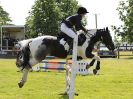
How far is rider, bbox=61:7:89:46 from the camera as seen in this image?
1062cm

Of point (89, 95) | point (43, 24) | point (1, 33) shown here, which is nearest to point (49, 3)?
point (43, 24)

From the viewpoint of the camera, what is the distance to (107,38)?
11.1 m

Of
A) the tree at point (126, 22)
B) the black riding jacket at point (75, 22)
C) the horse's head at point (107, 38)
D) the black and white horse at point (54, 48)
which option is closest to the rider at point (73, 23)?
the black riding jacket at point (75, 22)

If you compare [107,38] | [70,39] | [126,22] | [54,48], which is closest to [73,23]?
[70,39]

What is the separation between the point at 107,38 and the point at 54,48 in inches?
55.5

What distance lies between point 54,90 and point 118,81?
4.44 meters

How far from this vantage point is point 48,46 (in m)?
11.2

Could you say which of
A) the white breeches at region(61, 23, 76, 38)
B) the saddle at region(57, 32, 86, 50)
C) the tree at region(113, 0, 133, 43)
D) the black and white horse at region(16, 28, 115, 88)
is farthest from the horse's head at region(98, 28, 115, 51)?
the tree at region(113, 0, 133, 43)

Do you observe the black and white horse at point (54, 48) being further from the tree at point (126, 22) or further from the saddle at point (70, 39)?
the tree at point (126, 22)

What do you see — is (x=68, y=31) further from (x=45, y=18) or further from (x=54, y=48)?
(x=45, y=18)

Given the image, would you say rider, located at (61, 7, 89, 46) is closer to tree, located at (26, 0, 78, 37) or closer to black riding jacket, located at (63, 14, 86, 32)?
black riding jacket, located at (63, 14, 86, 32)

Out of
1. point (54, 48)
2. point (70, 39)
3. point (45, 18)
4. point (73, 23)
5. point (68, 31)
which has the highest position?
point (45, 18)

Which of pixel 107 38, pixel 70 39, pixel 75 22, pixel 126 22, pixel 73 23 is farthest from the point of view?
pixel 126 22

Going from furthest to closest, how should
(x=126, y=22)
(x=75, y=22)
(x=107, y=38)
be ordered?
1. (x=126, y=22)
2. (x=107, y=38)
3. (x=75, y=22)
